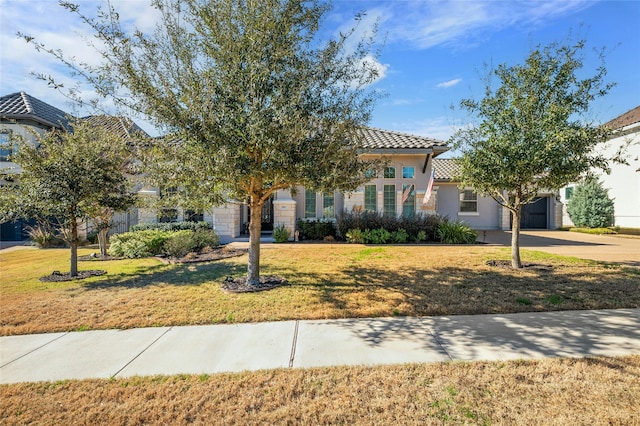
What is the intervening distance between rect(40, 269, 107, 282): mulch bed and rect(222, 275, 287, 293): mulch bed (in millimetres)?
3958

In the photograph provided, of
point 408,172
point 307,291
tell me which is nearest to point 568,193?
point 408,172

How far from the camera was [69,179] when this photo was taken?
820 centimetres

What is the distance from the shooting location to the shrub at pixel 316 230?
53.3 feet

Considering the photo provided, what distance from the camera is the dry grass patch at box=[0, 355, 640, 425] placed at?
2975mm

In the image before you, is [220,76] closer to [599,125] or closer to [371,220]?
[599,125]

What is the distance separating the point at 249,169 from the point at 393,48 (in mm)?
4464

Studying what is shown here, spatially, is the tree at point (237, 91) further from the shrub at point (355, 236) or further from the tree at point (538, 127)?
the shrub at point (355, 236)

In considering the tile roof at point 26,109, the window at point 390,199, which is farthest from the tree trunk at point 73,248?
the window at point 390,199

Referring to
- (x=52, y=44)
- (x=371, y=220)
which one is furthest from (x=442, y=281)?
(x=52, y=44)

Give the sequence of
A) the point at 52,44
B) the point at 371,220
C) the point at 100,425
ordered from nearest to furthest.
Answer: the point at 100,425 → the point at 52,44 → the point at 371,220

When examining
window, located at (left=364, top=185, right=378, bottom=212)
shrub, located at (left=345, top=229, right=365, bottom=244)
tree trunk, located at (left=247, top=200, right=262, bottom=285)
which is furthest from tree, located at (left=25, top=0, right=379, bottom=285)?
window, located at (left=364, top=185, right=378, bottom=212)

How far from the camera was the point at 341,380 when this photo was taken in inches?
140

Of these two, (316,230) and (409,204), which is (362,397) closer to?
(316,230)

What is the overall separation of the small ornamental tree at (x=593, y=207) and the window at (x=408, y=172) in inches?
503
